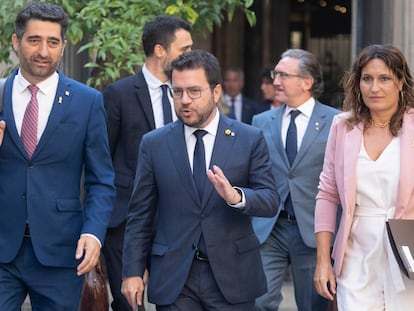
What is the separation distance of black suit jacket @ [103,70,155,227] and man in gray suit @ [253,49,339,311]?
35.4 inches

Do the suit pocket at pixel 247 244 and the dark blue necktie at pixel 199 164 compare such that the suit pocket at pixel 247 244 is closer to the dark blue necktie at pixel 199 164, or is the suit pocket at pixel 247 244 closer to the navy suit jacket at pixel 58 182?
the dark blue necktie at pixel 199 164

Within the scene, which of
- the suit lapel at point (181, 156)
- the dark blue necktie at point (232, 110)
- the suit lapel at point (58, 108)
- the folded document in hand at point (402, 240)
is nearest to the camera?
the folded document in hand at point (402, 240)

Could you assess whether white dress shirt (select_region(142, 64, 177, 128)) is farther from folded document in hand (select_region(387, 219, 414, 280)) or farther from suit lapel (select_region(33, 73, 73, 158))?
folded document in hand (select_region(387, 219, 414, 280))

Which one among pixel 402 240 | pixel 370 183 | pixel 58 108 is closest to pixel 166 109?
Answer: pixel 58 108

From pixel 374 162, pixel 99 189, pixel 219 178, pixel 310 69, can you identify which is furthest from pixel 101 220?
pixel 310 69

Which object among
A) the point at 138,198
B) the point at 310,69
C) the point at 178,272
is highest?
the point at 310,69

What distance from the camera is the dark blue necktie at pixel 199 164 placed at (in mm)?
5723

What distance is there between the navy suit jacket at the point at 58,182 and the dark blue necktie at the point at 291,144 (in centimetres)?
172

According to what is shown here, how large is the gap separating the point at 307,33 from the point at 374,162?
13.0 m

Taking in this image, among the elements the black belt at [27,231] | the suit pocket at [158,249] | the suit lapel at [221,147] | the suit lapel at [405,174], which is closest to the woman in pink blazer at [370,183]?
the suit lapel at [405,174]

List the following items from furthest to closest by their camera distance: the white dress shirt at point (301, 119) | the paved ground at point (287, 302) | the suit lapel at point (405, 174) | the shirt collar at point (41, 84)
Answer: the paved ground at point (287, 302)
the white dress shirt at point (301, 119)
the shirt collar at point (41, 84)
the suit lapel at point (405, 174)

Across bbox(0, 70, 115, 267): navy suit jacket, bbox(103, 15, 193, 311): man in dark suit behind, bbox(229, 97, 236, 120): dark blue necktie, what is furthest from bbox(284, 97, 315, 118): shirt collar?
bbox(229, 97, 236, 120): dark blue necktie

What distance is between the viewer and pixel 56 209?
231 inches

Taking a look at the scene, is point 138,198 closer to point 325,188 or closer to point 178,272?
point 178,272
